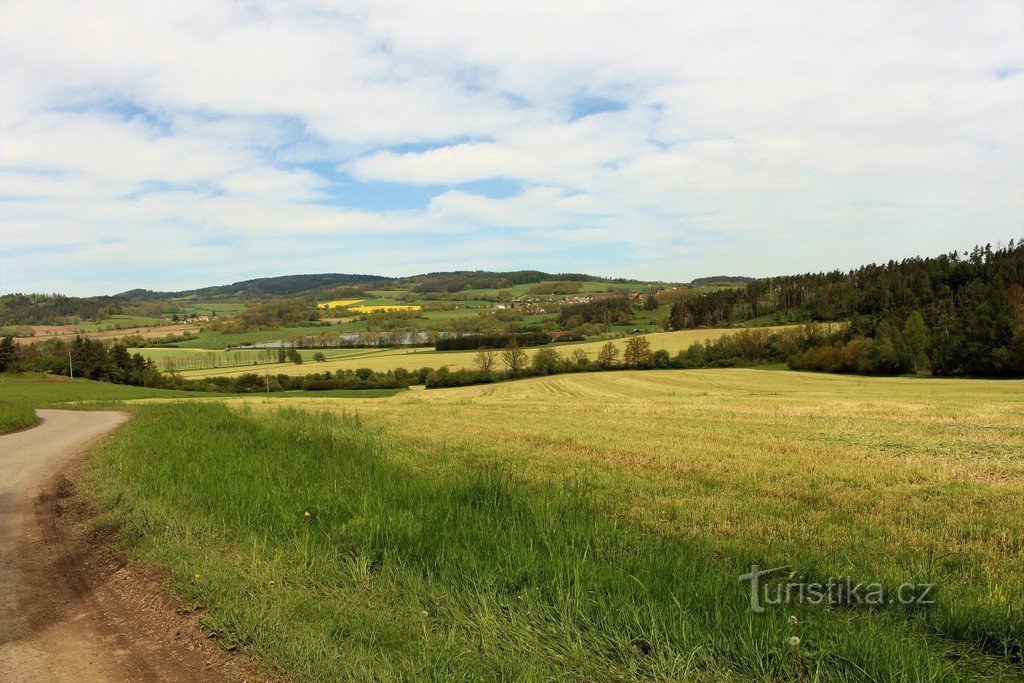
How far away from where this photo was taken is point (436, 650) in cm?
414

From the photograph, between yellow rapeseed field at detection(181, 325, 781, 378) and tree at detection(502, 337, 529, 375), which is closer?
tree at detection(502, 337, 529, 375)

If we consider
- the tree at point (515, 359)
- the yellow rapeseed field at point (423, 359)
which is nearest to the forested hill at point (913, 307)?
the yellow rapeseed field at point (423, 359)

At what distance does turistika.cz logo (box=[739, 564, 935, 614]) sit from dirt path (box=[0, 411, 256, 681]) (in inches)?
157

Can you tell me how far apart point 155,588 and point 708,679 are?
16.8ft

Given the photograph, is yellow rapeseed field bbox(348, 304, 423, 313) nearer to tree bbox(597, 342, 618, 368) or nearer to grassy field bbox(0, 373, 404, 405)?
tree bbox(597, 342, 618, 368)

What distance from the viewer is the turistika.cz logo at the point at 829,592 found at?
4590mm

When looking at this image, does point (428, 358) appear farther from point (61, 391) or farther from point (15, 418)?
point (15, 418)

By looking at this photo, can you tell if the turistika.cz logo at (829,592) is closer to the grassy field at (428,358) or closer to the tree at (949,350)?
the tree at (949,350)

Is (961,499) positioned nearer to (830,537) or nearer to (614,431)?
(830,537)

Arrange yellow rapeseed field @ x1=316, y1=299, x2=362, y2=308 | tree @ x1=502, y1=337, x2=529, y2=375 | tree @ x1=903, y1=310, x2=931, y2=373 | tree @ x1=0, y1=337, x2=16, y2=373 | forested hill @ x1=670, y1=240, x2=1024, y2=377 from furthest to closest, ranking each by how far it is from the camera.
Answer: yellow rapeseed field @ x1=316, y1=299, x2=362, y2=308 → tree @ x1=502, y1=337, x2=529, y2=375 → tree @ x1=0, y1=337, x2=16, y2=373 → tree @ x1=903, y1=310, x2=931, y2=373 → forested hill @ x1=670, y1=240, x2=1024, y2=377

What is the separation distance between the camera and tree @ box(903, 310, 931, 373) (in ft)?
209

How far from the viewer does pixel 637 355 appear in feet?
279

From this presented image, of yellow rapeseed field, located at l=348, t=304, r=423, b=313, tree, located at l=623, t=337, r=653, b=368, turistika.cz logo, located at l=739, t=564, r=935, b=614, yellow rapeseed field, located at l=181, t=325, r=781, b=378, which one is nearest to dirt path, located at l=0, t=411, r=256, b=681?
turistika.cz logo, located at l=739, t=564, r=935, b=614

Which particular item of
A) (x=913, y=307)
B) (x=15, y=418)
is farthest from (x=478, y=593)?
(x=913, y=307)
